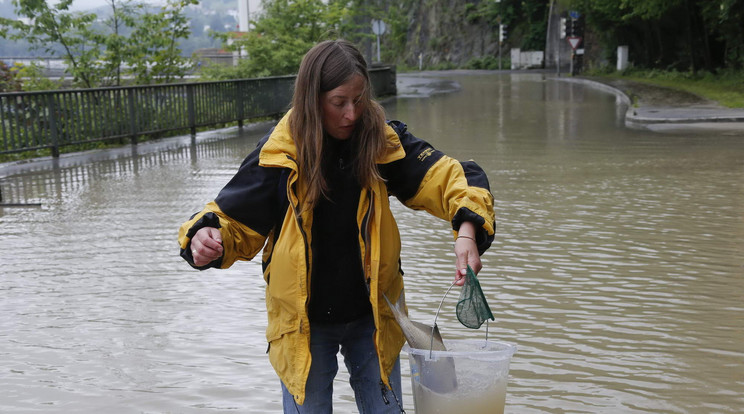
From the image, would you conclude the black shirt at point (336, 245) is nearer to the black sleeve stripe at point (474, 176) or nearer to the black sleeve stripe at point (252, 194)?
the black sleeve stripe at point (252, 194)

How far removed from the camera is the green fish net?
2.41 metres

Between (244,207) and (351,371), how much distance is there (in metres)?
0.62

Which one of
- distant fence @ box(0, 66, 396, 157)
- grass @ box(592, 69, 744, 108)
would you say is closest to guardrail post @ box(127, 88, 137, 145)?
Answer: distant fence @ box(0, 66, 396, 157)

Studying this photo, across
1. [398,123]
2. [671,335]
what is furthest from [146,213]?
[398,123]

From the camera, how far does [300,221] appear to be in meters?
2.51

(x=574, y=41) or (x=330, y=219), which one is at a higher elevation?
(x=574, y=41)

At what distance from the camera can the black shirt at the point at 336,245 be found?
8.50 ft

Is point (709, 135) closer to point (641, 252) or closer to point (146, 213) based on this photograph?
point (641, 252)

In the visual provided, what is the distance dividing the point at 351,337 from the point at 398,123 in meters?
0.67

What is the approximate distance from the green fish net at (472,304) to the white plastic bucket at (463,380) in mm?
91

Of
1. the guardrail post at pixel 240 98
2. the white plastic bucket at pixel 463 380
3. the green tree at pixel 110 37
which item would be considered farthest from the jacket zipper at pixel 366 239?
the guardrail post at pixel 240 98

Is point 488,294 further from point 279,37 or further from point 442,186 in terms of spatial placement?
point 279,37

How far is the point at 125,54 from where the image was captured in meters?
18.0

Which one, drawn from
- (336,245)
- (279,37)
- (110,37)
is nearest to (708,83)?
(279,37)
